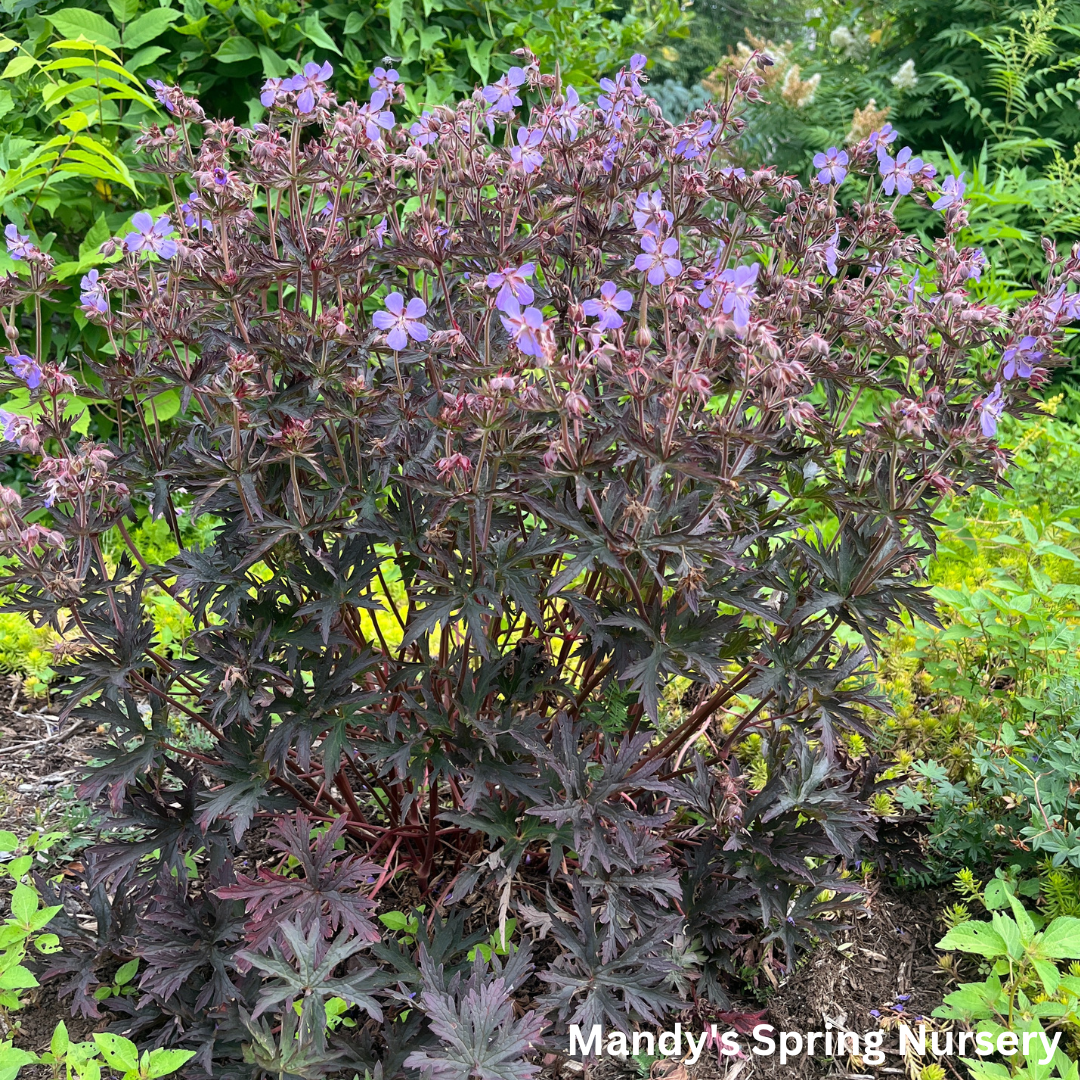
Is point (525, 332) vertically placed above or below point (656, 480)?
above

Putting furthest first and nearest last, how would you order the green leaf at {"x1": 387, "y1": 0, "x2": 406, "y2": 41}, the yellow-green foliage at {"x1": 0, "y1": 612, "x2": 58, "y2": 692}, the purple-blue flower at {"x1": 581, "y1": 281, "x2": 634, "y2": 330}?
the green leaf at {"x1": 387, "y1": 0, "x2": 406, "y2": 41}
the yellow-green foliage at {"x1": 0, "y1": 612, "x2": 58, "y2": 692}
the purple-blue flower at {"x1": 581, "y1": 281, "x2": 634, "y2": 330}

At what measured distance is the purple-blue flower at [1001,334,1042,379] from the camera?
6.42ft

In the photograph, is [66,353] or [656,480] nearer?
[656,480]

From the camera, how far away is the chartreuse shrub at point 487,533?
6.00 feet

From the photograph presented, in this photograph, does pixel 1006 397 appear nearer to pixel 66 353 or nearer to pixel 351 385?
pixel 351 385

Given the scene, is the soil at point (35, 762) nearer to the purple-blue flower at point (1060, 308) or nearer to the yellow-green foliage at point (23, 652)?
the yellow-green foliage at point (23, 652)

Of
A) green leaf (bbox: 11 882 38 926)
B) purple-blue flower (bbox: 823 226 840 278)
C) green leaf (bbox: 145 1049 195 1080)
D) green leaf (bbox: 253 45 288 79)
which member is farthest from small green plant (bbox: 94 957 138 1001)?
green leaf (bbox: 253 45 288 79)

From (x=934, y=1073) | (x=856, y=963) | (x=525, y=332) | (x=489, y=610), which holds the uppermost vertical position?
(x=525, y=332)

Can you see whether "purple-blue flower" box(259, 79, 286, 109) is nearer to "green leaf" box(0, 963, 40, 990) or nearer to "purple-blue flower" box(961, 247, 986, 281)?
"purple-blue flower" box(961, 247, 986, 281)

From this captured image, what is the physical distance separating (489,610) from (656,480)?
16.4 inches

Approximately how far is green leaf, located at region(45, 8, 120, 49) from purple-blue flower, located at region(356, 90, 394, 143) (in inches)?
103

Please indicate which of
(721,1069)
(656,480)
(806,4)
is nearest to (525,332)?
(656,480)

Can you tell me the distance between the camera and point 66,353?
4.37 meters

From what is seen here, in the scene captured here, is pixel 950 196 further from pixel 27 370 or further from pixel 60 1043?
pixel 60 1043
